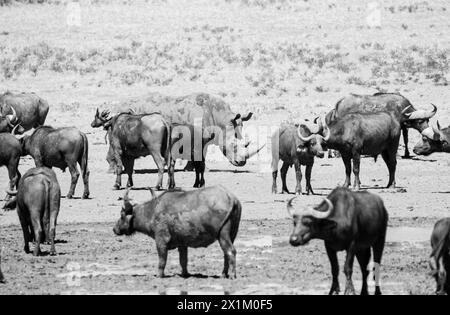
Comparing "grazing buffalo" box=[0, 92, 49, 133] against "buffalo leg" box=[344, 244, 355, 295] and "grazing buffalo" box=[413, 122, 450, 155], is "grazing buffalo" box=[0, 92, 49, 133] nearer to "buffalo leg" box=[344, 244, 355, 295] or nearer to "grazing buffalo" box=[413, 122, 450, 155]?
"grazing buffalo" box=[413, 122, 450, 155]

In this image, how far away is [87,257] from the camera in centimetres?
1662

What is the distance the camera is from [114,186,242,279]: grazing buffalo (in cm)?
1439

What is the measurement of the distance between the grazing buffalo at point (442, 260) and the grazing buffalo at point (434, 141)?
1076 cm

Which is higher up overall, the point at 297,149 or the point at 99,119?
the point at 297,149

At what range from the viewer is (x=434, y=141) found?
78.0 feet

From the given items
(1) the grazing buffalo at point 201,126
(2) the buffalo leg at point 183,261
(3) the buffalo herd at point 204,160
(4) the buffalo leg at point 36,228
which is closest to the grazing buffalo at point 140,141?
(3) the buffalo herd at point 204,160

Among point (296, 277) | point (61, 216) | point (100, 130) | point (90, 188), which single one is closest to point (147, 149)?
point (90, 188)

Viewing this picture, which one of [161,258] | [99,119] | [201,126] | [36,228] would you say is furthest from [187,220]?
[99,119]

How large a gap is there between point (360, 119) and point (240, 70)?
15000 millimetres

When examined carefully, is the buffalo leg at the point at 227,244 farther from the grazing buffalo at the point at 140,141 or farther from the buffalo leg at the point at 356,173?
the grazing buffalo at the point at 140,141

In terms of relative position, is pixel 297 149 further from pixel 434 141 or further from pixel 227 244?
pixel 227 244

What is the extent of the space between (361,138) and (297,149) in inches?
56.6
